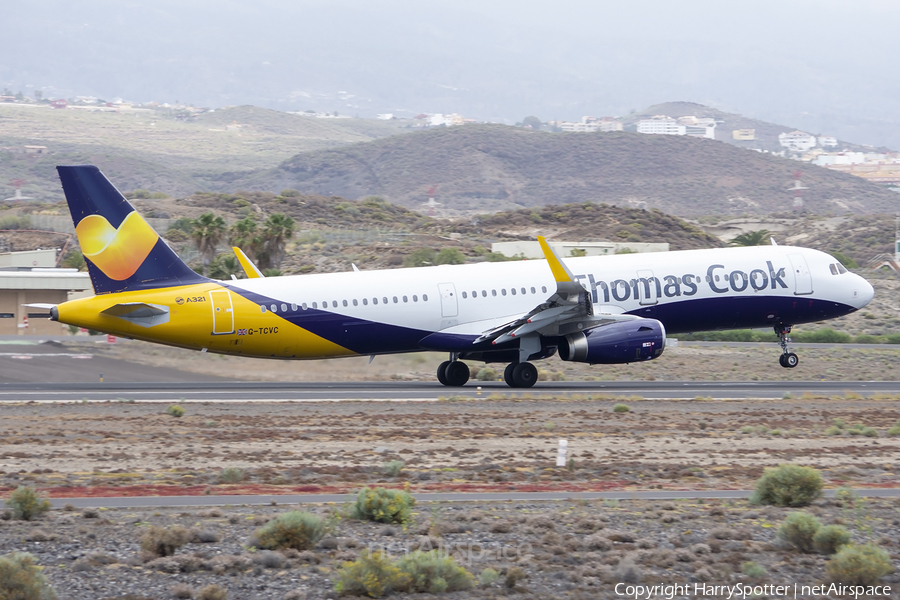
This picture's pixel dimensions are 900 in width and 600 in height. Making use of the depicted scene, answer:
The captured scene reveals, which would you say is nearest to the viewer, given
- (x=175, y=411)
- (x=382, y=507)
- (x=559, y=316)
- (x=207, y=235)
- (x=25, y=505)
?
(x=25, y=505)

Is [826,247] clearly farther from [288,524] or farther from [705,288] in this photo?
[288,524]

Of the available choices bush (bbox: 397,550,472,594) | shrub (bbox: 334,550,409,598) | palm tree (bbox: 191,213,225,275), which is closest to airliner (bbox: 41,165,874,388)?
bush (bbox: 397,550,472,594)

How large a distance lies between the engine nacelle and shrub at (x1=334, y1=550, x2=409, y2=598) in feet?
62.6

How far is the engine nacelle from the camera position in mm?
29328

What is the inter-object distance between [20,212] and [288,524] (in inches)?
3755

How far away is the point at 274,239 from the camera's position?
197ft

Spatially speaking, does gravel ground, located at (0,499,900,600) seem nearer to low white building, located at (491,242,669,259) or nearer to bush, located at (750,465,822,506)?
bush, located at (750,465,822,506)

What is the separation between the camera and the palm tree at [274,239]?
60.0 meters

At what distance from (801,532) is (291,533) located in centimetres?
631

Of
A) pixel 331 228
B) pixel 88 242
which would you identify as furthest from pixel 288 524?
pixel 331 228

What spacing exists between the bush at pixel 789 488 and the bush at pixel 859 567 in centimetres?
370

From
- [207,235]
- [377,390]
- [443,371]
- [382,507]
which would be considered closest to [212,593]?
[382,507]

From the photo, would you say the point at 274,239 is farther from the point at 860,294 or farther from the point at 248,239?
the point at 860,294

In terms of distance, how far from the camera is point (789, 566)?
12.0 m
